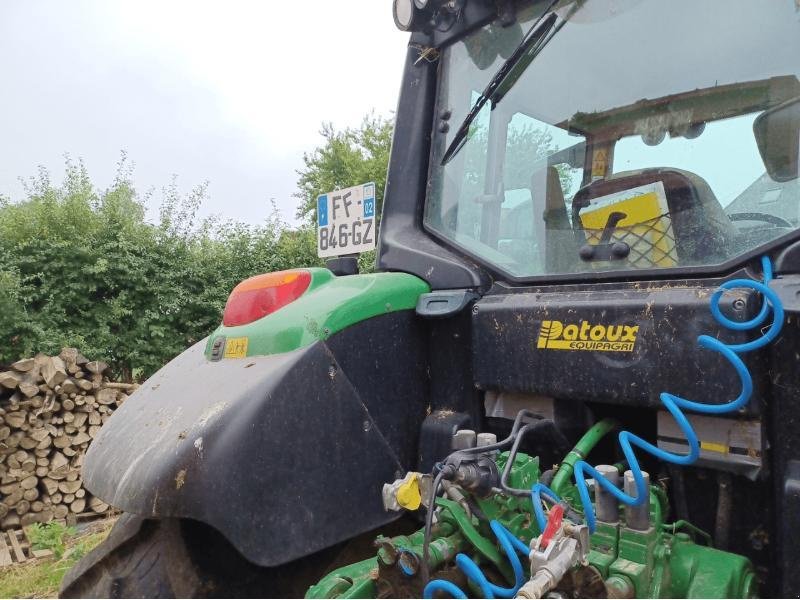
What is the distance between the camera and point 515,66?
175 cm

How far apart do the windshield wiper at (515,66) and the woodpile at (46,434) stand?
198 inches

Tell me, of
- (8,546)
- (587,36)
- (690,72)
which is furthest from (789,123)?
(8,546)

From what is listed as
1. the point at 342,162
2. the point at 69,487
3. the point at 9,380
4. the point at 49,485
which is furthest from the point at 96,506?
the point at 342,162

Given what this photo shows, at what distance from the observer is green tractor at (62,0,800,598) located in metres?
1.22

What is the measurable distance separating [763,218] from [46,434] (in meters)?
5.78

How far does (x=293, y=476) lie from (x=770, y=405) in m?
0.97

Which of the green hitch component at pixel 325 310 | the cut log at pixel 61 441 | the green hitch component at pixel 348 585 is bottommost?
the cut log at pixel 61 441

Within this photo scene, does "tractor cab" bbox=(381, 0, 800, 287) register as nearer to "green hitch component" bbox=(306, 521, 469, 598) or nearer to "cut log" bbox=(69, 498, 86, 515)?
"green hitch component" bbox=(306, 521, 469, 598)

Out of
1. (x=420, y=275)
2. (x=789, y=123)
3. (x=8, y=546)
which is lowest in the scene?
(x=8, y=546)

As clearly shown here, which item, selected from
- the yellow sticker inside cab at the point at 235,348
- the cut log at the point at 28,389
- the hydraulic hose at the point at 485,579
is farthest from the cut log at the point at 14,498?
the hydraulic hose at the point at 485,579

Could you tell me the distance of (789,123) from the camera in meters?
1.34

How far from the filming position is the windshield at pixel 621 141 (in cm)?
137

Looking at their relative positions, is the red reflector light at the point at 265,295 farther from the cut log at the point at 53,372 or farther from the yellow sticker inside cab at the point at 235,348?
the cut log at the point at 53,372

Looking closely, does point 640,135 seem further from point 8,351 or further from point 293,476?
point 8,351
